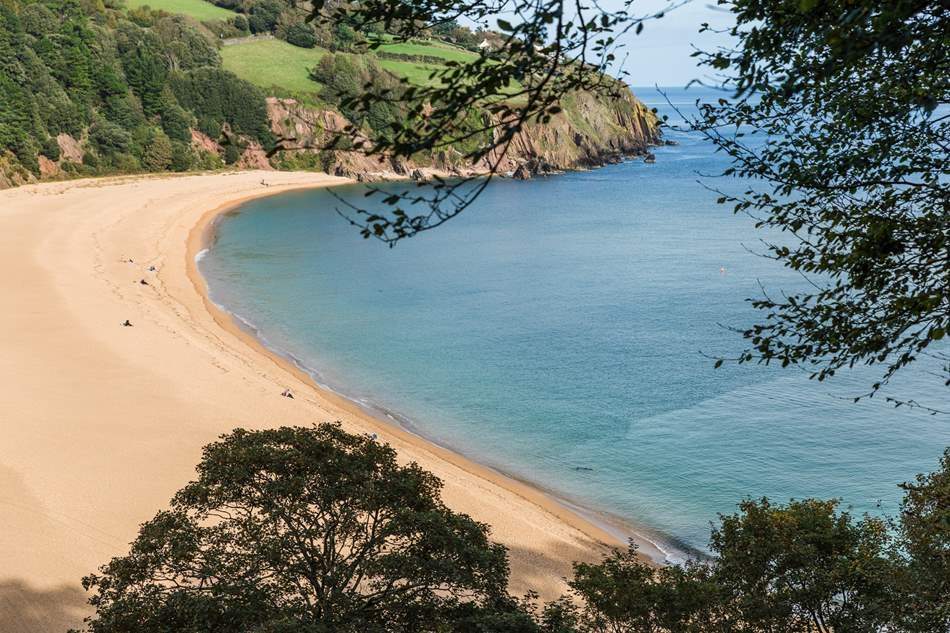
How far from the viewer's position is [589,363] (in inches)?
1422

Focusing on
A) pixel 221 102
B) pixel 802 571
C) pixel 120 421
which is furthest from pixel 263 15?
pixel 802 571

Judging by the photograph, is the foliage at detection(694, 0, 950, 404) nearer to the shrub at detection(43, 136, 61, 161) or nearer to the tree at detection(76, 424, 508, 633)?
the tree at detection(76, 424, 508, 633)

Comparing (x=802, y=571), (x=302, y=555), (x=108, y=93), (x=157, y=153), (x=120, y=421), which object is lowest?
(x=120, y=421)

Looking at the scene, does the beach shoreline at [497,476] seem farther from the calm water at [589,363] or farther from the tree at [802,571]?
the tree at [802,571]

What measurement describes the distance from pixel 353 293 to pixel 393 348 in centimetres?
1243

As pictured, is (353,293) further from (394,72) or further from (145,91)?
(394,72)

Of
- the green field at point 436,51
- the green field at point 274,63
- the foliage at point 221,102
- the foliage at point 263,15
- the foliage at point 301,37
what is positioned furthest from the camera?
the foliage at point 263,15

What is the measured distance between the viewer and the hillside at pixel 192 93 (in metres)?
85.9

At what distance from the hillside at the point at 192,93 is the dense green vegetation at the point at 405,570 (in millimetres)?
58372

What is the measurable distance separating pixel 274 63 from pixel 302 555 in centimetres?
12020

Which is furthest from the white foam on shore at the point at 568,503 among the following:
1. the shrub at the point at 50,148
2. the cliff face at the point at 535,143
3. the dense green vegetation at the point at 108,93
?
the dense green vegetation at the point at 108,93

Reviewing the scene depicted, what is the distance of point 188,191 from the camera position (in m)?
85.0

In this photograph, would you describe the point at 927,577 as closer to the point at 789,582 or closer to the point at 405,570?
the point at 789,582

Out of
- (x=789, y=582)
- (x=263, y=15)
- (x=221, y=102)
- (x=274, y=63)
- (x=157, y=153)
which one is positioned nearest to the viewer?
(x=789, y=582)
